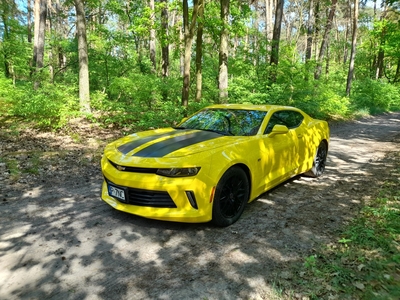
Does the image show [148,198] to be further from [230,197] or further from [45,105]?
[45,105]

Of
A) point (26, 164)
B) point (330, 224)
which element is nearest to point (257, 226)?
point (330, 224)

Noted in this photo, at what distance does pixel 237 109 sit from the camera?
4750 millimetres

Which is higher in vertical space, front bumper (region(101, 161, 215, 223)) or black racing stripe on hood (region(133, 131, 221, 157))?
black racing stripe on hood (region(133, 131, 221, 157))

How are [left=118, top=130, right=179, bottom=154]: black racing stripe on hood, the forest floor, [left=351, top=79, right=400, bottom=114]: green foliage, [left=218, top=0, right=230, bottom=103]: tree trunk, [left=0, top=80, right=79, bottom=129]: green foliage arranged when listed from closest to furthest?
the forest floor < [left=118, top=130, right=179, bottom=154]: black racing stripe on hood < [left=0, top=80, right=79, bottom=129]: green foliage < [left=218, top=0, right=230, bottom=103]: tree trunk < [left=351, top=79, right=400, bottom=114]: green foliage

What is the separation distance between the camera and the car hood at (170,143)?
11.3 feet

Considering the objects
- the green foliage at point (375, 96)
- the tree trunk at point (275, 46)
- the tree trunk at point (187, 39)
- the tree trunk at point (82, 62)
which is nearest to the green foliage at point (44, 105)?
the tree trunk at point (82, 62)

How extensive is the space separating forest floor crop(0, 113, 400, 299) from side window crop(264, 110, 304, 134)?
1123 millimetres

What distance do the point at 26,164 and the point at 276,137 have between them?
517cm

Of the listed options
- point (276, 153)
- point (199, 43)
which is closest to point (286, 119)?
point (276, 153)

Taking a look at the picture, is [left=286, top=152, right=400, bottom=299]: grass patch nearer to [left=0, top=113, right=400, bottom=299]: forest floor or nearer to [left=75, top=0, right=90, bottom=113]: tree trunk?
[left=0, top=113, right=400, bottom=299]: forest floor

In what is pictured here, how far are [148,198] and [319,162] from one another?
3.99m

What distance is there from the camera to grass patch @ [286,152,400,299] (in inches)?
92.3

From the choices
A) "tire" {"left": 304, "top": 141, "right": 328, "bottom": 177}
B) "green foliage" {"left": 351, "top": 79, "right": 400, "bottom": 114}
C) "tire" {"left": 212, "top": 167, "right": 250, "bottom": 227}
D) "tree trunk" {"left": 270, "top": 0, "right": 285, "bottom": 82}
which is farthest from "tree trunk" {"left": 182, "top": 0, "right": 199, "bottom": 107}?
"green foliage" {"left": 351, "top": 79, "right": 400, "bottom": 114}

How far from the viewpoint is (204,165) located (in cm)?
322
